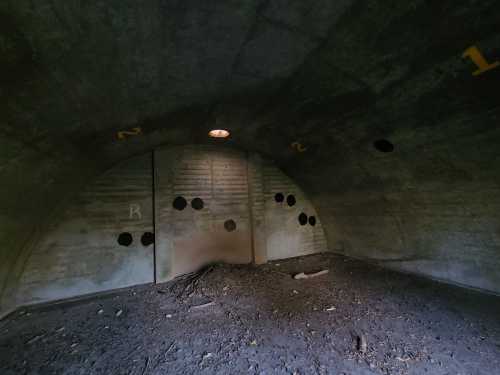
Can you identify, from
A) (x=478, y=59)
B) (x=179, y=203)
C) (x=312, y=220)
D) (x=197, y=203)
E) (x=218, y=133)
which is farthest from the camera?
(x=312, y=220)

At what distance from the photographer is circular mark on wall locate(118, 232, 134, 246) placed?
3.80 metres

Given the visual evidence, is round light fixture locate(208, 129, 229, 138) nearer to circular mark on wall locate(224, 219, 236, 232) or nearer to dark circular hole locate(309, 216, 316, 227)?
circular mark on wall locate(224, 219, 236, 232)

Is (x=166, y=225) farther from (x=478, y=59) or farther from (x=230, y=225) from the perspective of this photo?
(x=478, y=59)

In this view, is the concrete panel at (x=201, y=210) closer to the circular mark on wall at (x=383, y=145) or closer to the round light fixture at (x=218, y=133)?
the round light fixture at (x=218, y=133)

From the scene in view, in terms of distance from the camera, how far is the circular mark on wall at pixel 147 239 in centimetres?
396

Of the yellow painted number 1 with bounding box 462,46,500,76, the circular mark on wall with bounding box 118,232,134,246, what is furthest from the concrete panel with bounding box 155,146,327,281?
the yellow painted number 1 with bounding box 462,46,500,76

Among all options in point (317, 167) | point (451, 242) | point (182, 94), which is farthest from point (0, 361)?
point (451, 242)

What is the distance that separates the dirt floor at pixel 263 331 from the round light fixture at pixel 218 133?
252 cm

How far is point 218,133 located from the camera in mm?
3770

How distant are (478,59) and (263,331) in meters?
3.16

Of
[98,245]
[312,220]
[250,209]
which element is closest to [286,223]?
[312,220]

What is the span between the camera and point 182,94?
7.49ft

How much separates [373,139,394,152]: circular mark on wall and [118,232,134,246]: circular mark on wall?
13.8ft

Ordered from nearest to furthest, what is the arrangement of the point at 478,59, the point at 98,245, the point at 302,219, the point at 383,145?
1. the point at 478,59
2. the point at 383,145
3. the point at 98,245
4. the point at 302,219
